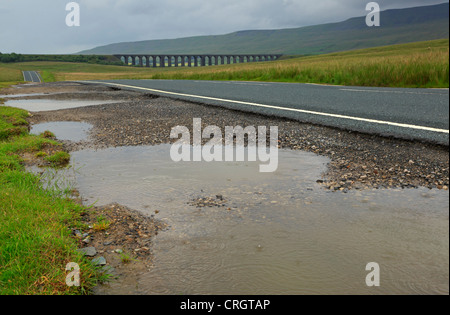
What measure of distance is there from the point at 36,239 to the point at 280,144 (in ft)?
13.3

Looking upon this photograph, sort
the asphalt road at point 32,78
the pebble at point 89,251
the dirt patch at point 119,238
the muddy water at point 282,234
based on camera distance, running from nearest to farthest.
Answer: the muddy water at point 282,234, the dirt patch at point 119,238, the pebble at point 89,251, the asphalt road at point 32,78

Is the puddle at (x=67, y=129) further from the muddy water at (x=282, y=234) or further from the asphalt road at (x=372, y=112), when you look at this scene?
the asphalt road at (x=372, y=112)

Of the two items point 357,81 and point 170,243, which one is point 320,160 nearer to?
point 170,243

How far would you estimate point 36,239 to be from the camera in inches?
110

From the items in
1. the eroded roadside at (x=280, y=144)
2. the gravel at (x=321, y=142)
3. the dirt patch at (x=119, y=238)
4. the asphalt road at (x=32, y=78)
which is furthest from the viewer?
the asphalt road at (x=32, y=78)

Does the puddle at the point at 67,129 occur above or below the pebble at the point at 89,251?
above

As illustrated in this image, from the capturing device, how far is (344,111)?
7898 mm

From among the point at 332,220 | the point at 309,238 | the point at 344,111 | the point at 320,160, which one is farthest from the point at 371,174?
the point at 344,111

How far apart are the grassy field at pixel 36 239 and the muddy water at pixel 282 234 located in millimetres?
321

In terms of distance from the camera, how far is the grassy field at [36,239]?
7.73ft

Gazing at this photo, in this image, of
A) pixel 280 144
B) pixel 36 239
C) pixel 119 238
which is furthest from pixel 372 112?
pixel 36 239

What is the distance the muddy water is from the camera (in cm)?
226

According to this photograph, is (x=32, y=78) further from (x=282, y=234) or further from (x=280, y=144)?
(x=282, y=234)

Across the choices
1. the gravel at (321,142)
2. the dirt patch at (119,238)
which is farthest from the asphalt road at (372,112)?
the dirt patch at (119,238)
